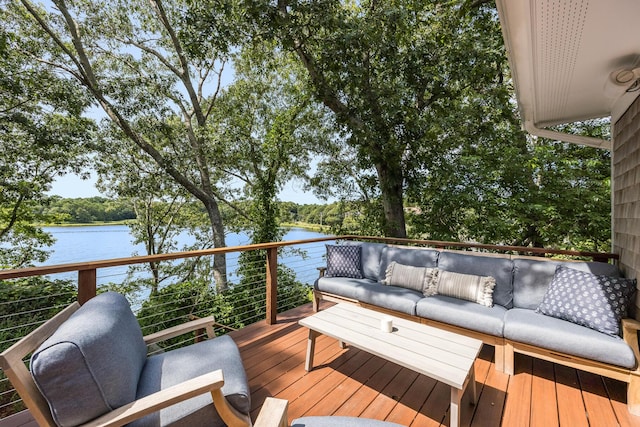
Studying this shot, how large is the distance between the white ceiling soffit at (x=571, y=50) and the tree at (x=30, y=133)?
303 inches

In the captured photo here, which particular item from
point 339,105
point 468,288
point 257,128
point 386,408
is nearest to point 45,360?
point 386,408

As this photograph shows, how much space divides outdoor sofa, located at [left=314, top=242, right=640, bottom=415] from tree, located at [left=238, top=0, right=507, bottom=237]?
259cm

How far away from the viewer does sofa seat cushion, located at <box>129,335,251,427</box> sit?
1.31 metres

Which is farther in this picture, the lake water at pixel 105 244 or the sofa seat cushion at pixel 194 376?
the lake water at pixel 105 244

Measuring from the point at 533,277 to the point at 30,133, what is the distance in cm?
912

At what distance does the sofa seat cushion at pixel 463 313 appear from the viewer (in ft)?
8.01

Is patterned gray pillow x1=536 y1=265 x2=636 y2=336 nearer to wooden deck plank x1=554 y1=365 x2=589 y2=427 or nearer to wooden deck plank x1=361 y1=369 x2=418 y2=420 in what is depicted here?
wooden deck plank x1=554 y1=365 x2=589 y2=427

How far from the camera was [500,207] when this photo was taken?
5953 mm

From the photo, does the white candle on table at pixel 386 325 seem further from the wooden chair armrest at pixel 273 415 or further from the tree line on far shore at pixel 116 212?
the tree line on far shore at pixel 116 212

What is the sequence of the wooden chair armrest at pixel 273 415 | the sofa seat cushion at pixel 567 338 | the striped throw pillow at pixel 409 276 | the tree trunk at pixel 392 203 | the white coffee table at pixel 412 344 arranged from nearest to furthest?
1. the wooden chair armrest at pixel 273 415
2. the white coffee table at pixel 412 344
3. the sofa seat cushion at pixel 567 338
4. the striped throw pillow at pixel 409 276
5. the tree trunk at pixel 392 203

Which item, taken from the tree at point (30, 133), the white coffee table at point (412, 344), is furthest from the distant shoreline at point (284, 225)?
the white coffee table at point (412, 344)

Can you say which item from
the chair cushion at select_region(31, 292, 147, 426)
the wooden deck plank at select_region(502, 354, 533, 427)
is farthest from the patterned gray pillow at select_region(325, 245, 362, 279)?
the chair cushion at select_region(31, 292, 147, 426)

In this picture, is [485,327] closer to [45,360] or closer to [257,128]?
[45,360]

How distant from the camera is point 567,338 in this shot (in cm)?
212
